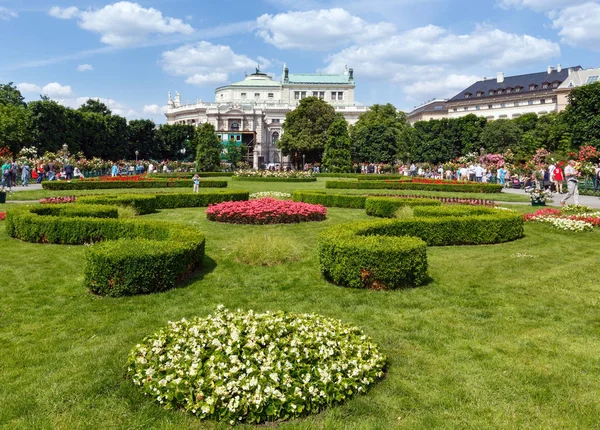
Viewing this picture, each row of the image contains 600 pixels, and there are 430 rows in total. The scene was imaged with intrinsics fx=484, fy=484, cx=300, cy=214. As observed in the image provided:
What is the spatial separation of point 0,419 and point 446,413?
12.7ft

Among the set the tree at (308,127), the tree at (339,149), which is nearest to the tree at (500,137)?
the tree at (308,127)

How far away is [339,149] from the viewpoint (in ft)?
174

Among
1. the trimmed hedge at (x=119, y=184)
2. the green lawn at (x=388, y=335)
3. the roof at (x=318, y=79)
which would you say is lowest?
the green lawn at (x=388, y=335)

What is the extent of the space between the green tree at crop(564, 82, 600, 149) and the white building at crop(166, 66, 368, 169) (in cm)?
5699

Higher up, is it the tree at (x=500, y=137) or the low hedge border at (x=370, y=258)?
the tree at (x=500, y=137)

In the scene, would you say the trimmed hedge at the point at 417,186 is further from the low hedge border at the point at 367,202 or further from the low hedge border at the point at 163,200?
the low hedge border at the point at 163,200

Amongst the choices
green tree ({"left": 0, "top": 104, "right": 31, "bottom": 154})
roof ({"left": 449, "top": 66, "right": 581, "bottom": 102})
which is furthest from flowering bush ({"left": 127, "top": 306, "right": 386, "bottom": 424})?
roof ({"left": 449, "top": 66, "right": 581, "bottom": 102})

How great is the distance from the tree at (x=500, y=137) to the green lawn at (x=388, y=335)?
181ft

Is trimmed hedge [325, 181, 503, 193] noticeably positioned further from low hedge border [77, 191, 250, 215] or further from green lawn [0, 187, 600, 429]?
green lawn [0, 187, 600, 429]

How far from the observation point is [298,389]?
4188 millimetres

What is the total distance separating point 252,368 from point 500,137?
64.1 meters

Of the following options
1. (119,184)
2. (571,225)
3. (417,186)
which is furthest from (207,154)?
(571,225)

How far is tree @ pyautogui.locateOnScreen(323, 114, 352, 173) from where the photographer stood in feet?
172

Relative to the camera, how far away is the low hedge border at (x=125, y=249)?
7.57m
